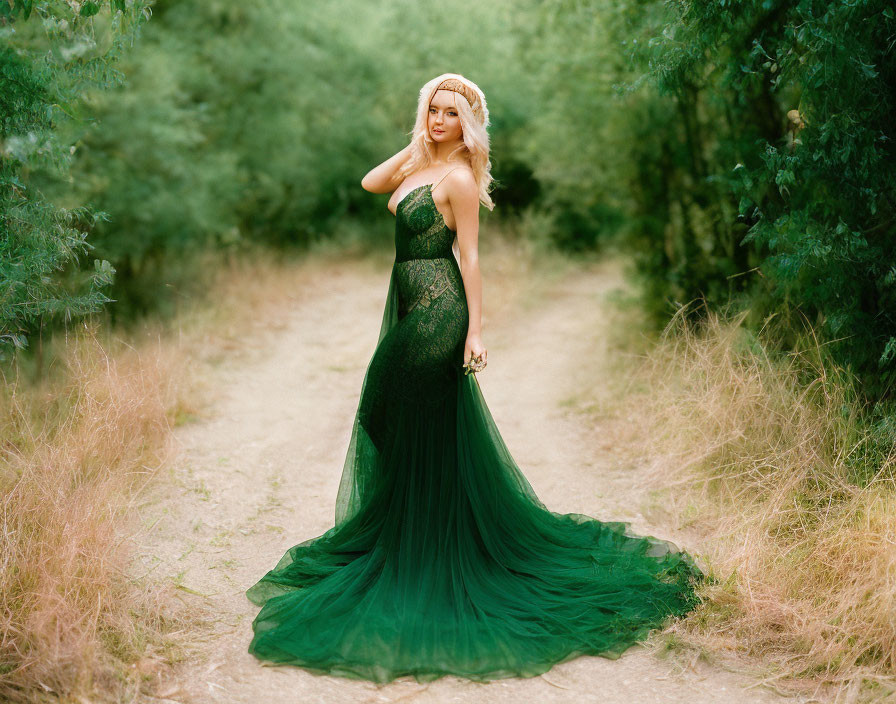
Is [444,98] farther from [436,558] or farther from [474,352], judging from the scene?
[436,558]

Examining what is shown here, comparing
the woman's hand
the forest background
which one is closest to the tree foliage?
the forest background

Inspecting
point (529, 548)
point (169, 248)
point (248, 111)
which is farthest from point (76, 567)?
point (248, 111)

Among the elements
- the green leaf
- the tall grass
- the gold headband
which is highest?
the green leaf

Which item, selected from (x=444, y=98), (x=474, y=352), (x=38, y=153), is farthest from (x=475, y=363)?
(x=38, y=153)

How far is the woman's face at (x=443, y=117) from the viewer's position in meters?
3.73

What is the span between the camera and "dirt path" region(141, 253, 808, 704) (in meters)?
3.19

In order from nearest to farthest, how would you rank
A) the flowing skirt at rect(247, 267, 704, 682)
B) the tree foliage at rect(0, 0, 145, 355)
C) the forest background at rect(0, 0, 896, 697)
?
the flowing skirt at rect(247, 267, 704, 682), the forest background at rect(0, 0, 896, 697), the tree foliage at rect(0, 0, 145, 355)

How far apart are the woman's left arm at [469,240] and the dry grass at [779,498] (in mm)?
1523

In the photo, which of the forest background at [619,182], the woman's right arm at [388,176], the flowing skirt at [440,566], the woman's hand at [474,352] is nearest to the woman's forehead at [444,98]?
the woman's right arm at [388,176]

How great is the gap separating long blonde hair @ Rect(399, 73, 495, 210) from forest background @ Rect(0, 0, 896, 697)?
181 centimetres

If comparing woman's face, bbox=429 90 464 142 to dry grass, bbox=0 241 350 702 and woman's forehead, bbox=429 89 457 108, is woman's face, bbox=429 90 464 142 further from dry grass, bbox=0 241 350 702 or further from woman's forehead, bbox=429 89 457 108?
dry grass, bbox=0 241 350 702

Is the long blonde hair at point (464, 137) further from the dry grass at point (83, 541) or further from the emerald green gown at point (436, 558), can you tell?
the dry grass at point (83, 541)

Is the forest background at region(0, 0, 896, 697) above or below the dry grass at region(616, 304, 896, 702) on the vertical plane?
above

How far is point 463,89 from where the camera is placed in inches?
147
